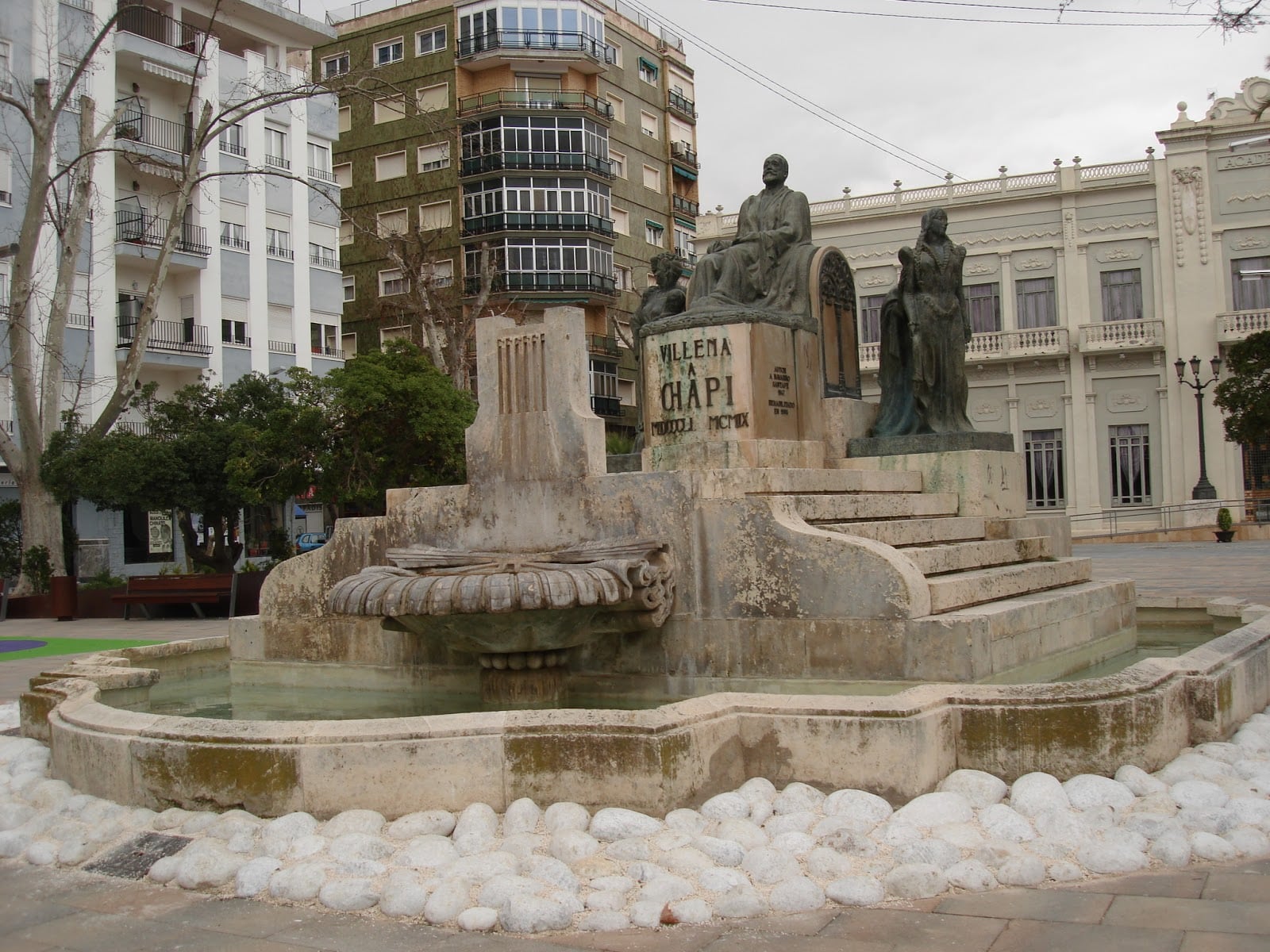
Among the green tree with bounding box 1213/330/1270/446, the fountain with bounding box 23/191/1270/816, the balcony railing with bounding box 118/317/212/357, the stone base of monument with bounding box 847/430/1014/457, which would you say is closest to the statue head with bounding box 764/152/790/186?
the fountain with bounding box 23/191/1270/816

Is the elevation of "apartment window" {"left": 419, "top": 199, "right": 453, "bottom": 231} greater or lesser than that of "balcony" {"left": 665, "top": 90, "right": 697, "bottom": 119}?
lesser

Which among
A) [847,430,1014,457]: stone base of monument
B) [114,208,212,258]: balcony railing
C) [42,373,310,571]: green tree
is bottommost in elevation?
[847,430,1014,457]: stone base of monument

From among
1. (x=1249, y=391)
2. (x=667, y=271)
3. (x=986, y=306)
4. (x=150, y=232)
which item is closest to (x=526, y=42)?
(x=150, y=232)

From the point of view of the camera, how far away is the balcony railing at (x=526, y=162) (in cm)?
4522

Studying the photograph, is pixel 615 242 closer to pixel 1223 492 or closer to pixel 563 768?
pixel 1223 492

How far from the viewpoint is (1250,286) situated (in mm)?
38375

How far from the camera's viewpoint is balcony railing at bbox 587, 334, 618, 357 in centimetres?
4684

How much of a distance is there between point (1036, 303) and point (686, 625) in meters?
36.9

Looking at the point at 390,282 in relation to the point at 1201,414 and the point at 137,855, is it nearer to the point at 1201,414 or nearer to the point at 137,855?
the point at 1201,414

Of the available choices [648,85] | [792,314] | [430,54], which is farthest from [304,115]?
[792,314]

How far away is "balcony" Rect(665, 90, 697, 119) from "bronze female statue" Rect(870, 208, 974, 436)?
44567mm

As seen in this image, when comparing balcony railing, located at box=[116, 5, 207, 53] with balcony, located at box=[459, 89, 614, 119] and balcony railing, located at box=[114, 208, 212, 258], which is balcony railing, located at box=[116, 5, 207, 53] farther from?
balcony, located at box=[459, 89, 614, 119]

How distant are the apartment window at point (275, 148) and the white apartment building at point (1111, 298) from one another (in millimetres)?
16304

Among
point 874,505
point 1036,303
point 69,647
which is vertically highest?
point 1036,303
